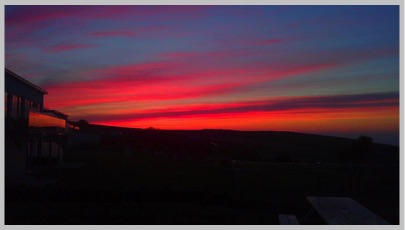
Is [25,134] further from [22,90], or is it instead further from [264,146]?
[264,146]

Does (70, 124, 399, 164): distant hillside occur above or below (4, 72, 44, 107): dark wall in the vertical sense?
below

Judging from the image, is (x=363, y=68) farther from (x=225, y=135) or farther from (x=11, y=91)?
(x=225, y=135)

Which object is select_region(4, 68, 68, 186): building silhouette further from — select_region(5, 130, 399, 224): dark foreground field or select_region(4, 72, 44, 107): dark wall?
select_region(5, 130, 399, 224): dark foreground field

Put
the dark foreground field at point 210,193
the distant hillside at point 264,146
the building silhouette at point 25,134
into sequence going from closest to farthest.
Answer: the dark foreground field at point 210,193 < the building silhouette at point 25,134 < the distant hillside at point 264,146

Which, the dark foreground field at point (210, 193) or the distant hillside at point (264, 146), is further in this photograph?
the distant hillside at point (264, 146)

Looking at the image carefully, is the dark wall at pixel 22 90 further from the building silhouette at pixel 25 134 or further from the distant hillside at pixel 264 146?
the distant hillside at pixel 264 146

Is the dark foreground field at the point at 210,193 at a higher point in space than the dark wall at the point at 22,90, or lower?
lower

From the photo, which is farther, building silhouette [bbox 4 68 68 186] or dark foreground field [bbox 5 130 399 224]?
building silhouette [bbox 4 68 68 186]

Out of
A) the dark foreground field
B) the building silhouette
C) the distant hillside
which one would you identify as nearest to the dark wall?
the building silhouette

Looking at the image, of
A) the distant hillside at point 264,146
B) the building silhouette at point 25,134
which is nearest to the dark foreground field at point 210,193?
the distant hillside at point 264,146

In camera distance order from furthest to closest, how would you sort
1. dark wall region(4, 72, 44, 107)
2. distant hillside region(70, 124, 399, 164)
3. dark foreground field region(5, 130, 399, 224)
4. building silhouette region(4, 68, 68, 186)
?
dark wall region(4, 72, 44, 107)
distant hillside region(70, 124, 399, 164)
building silhouette region(4, 68, 68, 186)
dark foreground field region(5, 130, 399, 224)

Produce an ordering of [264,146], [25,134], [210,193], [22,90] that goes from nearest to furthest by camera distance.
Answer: [210,193] < [25,134] < [22,90] < [264,146]

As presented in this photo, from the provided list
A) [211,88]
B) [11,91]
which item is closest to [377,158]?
[211,88]

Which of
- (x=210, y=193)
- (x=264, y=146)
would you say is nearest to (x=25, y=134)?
(x=210, y=193)
